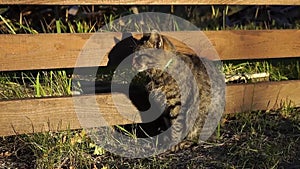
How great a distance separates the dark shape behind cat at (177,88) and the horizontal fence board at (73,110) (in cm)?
26

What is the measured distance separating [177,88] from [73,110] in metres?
0.69

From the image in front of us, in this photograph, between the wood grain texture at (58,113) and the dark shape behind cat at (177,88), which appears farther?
the dark shape behind cat at (177,88)

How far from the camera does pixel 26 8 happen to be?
12.5 feet

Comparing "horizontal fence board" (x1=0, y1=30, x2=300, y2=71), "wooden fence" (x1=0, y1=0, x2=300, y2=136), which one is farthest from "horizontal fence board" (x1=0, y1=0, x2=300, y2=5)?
"horizontal fence board" (x1=0, y1=30, x2=300, y2=71)

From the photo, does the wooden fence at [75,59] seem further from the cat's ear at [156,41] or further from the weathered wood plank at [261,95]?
the cat's ear at [156,41]

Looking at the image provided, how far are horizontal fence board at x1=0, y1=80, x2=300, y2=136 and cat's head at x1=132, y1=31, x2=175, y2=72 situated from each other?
28 cm

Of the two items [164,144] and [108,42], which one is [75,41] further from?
[164,144]

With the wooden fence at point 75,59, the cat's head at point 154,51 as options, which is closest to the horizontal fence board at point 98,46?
the wooden fence at point 75,59

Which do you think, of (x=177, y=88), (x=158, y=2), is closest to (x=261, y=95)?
(x=177, y=88)

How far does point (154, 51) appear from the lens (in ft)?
9.29

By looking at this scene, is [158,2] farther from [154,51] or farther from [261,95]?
[261,95]

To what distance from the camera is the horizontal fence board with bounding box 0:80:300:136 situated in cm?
263

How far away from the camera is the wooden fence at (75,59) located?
8.54 ft

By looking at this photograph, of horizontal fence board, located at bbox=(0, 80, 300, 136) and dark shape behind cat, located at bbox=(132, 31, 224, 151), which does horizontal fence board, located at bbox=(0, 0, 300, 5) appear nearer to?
dark shape behind cat, located at bbox=(132, 31, 224, 151)
